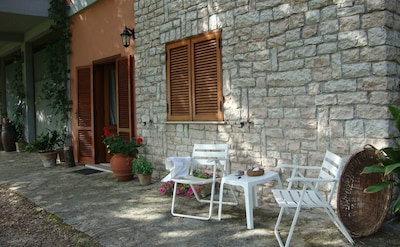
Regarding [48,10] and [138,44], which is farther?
[48,10]

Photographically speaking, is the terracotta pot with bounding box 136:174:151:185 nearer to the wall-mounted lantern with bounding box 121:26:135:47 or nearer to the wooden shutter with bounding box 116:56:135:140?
the wooden shutter with bounding box 116:56:135:140

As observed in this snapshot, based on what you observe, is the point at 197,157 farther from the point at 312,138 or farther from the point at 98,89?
the point at 98,89

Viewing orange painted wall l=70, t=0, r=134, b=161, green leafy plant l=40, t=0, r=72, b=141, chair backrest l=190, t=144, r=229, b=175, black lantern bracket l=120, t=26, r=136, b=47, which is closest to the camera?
chair backrest l=190, t=144, r=229, b=175

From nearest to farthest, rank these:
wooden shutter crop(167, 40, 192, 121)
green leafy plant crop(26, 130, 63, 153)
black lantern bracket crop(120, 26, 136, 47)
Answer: wooden shutter crop(167, 40, 192, 121) → black lantern bracket crop(120, 26, 136, 47) → green leafy plant crop(26, 130, 63, 153)

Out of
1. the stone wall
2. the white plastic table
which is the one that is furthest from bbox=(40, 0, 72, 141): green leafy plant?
the white plastic table

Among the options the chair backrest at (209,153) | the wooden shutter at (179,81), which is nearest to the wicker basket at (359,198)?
the chair backrest at (209,153)

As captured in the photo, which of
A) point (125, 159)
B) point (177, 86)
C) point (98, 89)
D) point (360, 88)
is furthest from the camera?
point (98, 89)

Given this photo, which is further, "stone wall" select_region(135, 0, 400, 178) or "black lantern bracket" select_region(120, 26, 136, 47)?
"black lantern bracket" select_region(120, 26, 136, 47)

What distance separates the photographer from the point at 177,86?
209 inches

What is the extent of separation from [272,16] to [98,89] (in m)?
4.41

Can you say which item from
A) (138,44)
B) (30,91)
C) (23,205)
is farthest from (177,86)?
(30,91)

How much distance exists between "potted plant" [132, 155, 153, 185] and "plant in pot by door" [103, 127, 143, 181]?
0.27 metres

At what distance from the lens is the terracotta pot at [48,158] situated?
24.8 ft

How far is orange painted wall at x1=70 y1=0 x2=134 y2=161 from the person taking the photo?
6.43m
